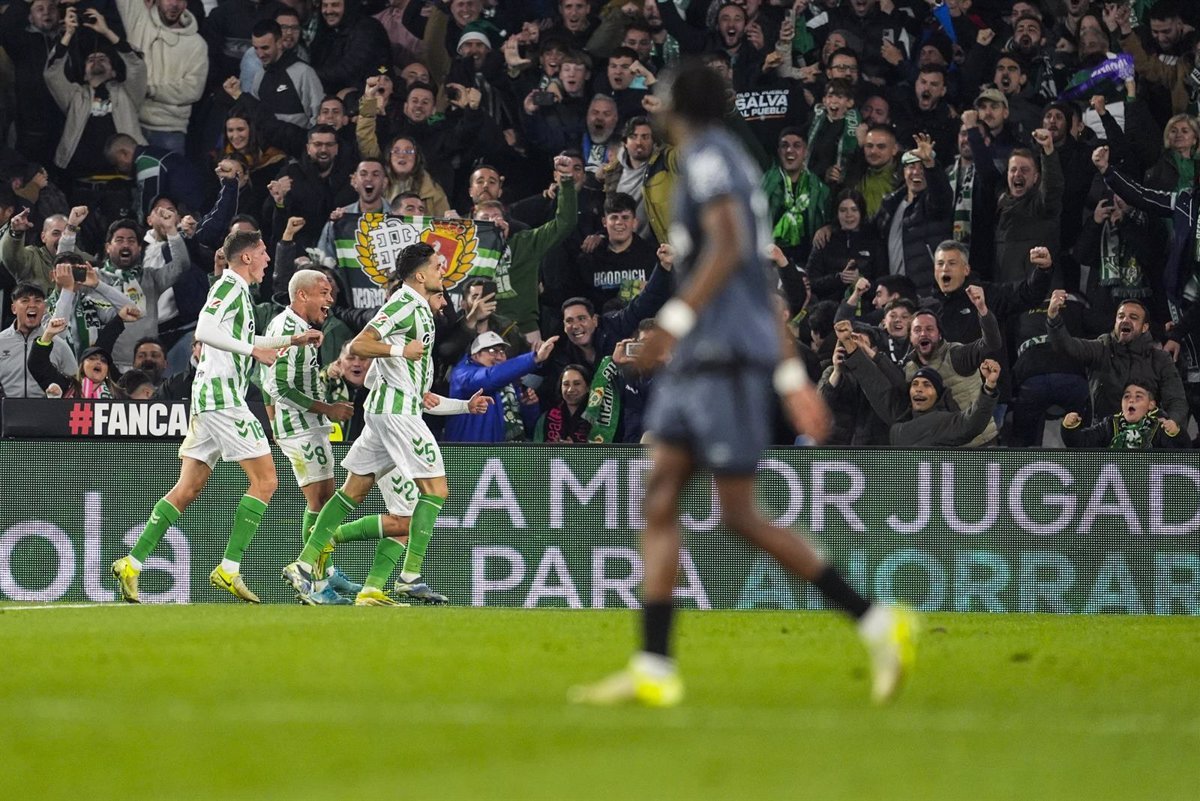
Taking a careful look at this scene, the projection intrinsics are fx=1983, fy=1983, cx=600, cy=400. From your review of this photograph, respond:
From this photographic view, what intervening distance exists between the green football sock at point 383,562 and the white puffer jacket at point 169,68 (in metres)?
7.11

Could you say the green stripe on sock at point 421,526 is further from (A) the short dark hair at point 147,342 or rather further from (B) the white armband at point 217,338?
(A) the short dark hair at point 147,342

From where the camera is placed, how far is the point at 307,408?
1468cm

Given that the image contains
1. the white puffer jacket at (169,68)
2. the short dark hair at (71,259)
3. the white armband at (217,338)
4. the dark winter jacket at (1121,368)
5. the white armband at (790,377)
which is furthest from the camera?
the white puffer jacket at (169,68)

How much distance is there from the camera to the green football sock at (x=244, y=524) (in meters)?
14.0

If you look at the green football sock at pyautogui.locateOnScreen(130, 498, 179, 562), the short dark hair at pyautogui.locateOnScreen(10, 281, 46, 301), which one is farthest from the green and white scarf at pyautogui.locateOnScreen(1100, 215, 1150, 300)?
the short dark hair at pyautogui.locateOnScreen(10, 281, 46, 301)

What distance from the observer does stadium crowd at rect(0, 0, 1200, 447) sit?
15.9m

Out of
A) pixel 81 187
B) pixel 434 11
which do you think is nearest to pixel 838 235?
pixel 434 11

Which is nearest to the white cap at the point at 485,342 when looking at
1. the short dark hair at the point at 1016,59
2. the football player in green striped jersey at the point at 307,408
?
the football player in green striped jersey at the point at 307,408

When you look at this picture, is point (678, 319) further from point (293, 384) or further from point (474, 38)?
→ point (474, 38)

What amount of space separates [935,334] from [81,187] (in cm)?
863

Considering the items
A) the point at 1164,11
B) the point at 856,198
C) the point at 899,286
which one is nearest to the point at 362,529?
the point at 899,286

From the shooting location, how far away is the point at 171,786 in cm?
500

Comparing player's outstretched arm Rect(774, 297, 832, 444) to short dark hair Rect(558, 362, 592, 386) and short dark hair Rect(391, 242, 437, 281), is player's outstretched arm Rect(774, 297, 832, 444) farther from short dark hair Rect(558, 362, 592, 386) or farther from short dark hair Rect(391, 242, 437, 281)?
short dark hair Rect(558, 362, 592, 386)

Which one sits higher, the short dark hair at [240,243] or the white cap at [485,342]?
the short dark hair at [240,243]
